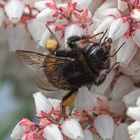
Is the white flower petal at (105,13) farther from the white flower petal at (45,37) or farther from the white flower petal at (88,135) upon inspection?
the white flower petal at (88,135)

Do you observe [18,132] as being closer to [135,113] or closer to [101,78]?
[101,78]

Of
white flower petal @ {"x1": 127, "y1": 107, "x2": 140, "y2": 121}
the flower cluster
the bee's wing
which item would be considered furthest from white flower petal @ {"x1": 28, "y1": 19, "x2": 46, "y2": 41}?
white flower petal @ {"x1": 127, "y1": 107, "x2": 140, "y2": 121}

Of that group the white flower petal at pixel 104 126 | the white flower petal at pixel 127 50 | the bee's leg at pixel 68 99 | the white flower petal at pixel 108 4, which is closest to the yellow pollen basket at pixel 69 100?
the bee's leg at pixel 68 99

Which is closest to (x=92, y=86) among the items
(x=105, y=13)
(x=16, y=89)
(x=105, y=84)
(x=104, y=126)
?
(x=105, y=84)

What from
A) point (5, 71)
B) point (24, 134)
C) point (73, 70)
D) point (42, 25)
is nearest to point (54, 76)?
point (73, 70)

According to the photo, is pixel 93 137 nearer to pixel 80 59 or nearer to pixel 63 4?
pixel 80 59

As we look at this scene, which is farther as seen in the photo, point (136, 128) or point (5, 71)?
point (5, 71)

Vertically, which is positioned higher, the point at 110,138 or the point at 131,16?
the point at 131,16
